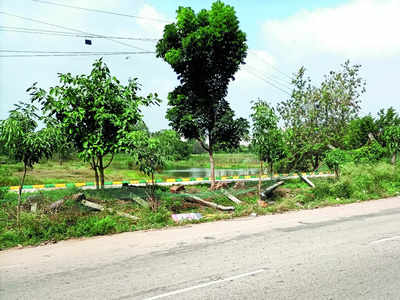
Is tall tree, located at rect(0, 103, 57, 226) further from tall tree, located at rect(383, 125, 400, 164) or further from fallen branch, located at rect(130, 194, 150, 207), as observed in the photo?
tall tree, located at rect(383, 125, 400, 164)

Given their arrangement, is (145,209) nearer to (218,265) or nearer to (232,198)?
(232,198)

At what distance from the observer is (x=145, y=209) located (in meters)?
11.0

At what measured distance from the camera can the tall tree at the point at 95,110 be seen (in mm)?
11234

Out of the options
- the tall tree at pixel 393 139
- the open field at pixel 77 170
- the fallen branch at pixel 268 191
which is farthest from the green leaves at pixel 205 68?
the tall tree at pixel 393 139

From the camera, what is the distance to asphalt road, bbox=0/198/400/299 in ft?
14.9

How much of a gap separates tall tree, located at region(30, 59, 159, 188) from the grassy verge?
204cm

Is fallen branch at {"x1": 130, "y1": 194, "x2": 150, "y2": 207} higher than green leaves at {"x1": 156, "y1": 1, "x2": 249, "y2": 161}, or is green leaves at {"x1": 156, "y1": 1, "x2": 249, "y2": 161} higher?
green leaves at {"x1": 156, "y1": 1, "x2": 249, "y2": 161}

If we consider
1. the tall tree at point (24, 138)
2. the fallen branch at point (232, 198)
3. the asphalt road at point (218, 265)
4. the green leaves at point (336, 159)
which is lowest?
the asphalt road at point (218, 265)

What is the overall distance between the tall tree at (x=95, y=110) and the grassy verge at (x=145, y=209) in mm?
2036

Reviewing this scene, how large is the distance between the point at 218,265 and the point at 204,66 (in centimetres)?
1277

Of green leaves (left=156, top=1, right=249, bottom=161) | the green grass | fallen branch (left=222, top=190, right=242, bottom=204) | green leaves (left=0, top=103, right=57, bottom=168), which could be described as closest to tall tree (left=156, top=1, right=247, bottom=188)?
green leaves (left=156, top=1, right=249, bottom=161)

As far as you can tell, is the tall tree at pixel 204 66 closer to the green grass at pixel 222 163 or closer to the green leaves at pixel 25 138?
the green leaves at pixel 25 138

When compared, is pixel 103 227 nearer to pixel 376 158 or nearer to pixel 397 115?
pixel 376 158

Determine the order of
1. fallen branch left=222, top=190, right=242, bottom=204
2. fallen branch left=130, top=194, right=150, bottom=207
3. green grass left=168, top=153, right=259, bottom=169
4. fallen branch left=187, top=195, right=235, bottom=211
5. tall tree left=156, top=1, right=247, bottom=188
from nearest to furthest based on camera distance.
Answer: fallen branch left=130, top=194, right=150, bottom=207
fallen branch left=187, top=195, right=235, bottom=211
fallen branch left=222, top=190, right=242, bottom=204
tall tree left=156, top=1, right=247, bottom=188
green grass left=168, top=153, right=259, bottom=169
